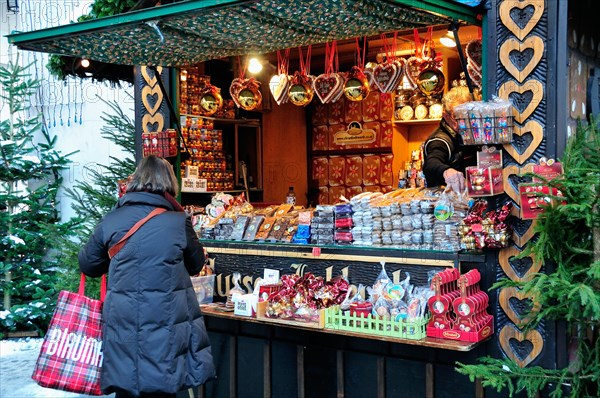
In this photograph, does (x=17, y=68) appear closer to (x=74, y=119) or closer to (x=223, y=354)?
(x=74, y=119)

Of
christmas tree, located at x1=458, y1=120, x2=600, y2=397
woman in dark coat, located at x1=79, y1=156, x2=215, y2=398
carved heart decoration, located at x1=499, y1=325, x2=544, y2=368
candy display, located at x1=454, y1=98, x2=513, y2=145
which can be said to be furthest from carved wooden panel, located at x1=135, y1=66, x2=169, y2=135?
christmas tree, located at x1=458, y1=120, x2=600, y2=397

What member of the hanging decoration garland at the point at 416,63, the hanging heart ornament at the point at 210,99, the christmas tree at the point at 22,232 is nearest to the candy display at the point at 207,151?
the hanging heart ornament at the point at 210,99

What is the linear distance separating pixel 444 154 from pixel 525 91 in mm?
1152

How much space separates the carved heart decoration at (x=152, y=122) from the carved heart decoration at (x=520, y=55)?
10.7 feet

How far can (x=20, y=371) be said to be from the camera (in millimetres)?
7254

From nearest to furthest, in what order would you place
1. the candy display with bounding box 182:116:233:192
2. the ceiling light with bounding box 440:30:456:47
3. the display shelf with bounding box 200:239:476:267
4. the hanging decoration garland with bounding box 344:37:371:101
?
the display shelf with bounding box 200:239:476:267
the hanging decoration garland with bounding box 344:37:371:101
the ceiling light with bounding box 440:30:456:47
the candy display with bounding box 182:116:233:192

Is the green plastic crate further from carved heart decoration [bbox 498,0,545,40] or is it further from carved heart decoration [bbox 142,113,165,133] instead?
carved heart decoration [bbox 142,113,165,133]

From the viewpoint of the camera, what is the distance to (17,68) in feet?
28.2

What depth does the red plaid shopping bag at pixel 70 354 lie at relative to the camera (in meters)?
3.70

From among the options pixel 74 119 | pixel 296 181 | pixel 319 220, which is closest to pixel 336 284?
pixel 319 220

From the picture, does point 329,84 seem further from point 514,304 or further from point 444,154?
point 514,304

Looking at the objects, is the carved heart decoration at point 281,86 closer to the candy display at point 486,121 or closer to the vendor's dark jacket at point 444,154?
the vendor's dark jacket at point 444,154

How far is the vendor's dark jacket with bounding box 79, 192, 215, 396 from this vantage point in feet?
11.6

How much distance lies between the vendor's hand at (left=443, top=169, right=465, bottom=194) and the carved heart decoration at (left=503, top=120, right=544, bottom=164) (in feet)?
1.78
